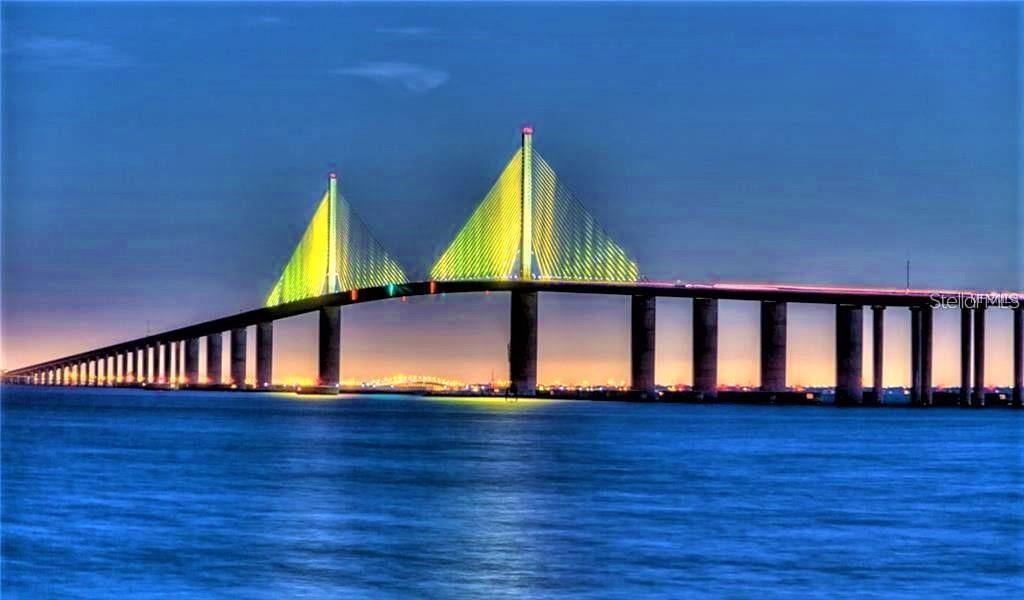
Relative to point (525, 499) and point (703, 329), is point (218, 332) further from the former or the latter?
point (525, 499)

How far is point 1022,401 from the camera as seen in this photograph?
328ft

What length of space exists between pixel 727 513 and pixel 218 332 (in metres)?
92.8

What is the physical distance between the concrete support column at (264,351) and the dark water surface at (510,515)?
54870 millimetres

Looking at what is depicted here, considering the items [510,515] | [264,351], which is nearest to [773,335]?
[264,351]

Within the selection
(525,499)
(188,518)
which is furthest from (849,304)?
(188,518)

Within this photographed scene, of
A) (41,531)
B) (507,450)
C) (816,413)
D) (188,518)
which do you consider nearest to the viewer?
(41,531)

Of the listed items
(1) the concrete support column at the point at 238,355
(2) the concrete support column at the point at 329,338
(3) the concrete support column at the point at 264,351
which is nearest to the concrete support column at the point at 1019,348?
(2) the concrete support column at the point at 329,338

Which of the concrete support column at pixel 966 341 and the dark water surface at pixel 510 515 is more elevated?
the concrete support column at pixel 966 341

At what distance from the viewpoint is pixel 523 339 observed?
3861 inches

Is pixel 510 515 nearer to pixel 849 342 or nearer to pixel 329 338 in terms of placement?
pixel 849 342

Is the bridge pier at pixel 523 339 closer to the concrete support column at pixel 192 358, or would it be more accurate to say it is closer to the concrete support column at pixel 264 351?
the concrete support column at pixel 264 351

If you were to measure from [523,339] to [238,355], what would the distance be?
39.3 meters

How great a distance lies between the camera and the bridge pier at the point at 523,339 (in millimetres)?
96688

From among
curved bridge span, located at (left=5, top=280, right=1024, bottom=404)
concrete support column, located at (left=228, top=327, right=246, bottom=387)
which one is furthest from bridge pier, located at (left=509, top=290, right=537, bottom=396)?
concrete support column, located at (left=228, top=327, right=246, bottom=387)
